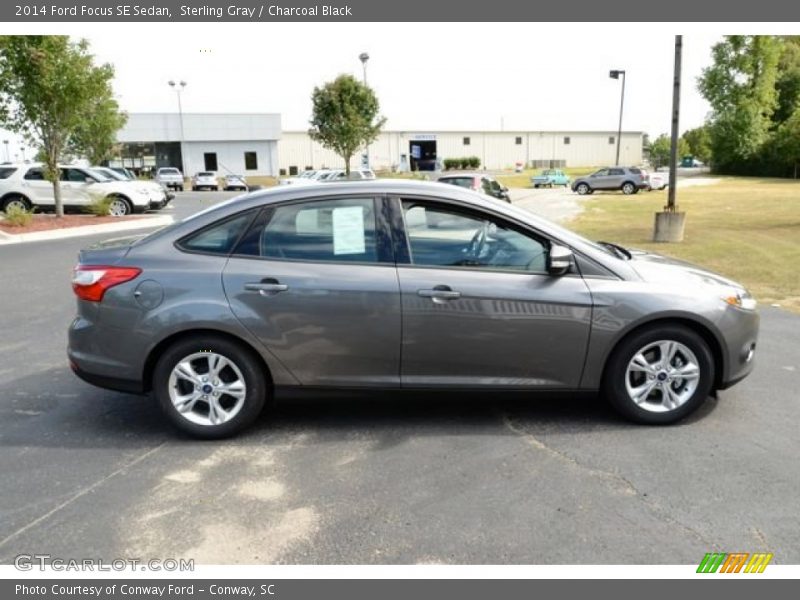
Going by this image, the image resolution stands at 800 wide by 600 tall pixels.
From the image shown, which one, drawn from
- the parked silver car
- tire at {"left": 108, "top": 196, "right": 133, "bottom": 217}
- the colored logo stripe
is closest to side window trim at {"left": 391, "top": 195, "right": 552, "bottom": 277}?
the colored logo stripe

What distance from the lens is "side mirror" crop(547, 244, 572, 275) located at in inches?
163

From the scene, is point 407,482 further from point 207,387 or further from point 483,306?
point 207,387

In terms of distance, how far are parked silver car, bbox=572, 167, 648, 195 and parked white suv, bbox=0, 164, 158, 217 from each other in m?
27.4

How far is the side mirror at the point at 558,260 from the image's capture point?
4145mm

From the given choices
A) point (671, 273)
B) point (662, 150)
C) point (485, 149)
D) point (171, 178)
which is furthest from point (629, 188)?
point (662, 150)

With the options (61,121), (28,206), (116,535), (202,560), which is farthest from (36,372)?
(28,206)

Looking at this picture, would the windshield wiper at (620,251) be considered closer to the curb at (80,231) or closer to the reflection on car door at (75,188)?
the curb at (80,231)

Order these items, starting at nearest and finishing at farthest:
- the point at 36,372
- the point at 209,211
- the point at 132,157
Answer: the point at 209,211 < the point at 36,372 < the point at 132,157

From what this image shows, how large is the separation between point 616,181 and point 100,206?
29991 mm

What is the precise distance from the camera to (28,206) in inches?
858

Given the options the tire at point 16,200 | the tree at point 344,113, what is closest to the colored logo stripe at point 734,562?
the tire at point 16,200

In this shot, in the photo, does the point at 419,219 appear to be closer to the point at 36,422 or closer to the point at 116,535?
the point at 116,535

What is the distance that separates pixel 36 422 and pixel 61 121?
16.8 meters

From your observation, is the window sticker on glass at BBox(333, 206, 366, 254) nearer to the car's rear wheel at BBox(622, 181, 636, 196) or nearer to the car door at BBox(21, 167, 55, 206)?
the car door at BBox(21, 167, 55, 206)
